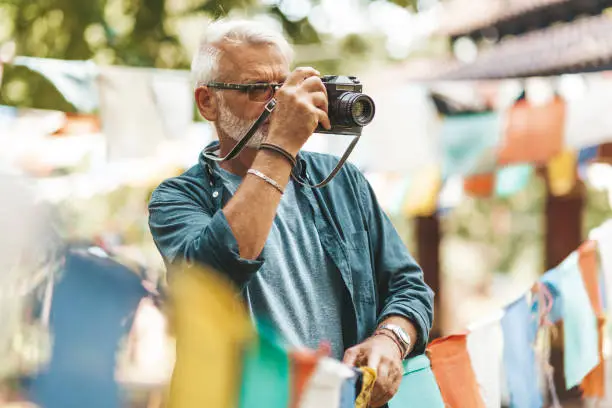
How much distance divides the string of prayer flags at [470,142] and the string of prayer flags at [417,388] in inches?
116

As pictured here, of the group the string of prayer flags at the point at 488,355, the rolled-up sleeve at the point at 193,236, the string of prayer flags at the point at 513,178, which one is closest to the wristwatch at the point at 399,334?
the rolled-up sleeve at the point at 193,236

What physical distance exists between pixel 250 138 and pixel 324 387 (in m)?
0.49

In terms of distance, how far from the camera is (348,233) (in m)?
1.54

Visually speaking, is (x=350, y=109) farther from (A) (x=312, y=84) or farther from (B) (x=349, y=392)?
(B) (x=349, y=392)

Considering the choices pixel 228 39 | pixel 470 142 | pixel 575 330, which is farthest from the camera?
pixel 470 142

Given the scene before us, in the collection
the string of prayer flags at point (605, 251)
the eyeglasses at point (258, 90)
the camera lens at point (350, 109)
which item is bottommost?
the camera lens at point (350, 109)

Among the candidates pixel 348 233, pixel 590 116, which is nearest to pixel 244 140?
pixel 348 233

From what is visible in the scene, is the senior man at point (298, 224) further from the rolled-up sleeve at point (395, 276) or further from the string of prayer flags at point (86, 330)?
the string of prayer flags at point (86, 330)

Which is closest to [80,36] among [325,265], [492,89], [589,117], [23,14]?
[23,14]

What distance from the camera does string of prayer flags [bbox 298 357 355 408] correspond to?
3.74 ft

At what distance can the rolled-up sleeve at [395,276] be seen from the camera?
5.02 ft

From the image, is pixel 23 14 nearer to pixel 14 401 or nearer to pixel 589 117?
pixel 589 117

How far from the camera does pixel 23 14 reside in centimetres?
459

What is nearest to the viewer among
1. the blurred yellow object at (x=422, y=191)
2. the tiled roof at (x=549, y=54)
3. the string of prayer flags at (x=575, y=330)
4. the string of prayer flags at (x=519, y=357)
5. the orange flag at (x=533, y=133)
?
the string of prayer flags at (x=519, y=357)
